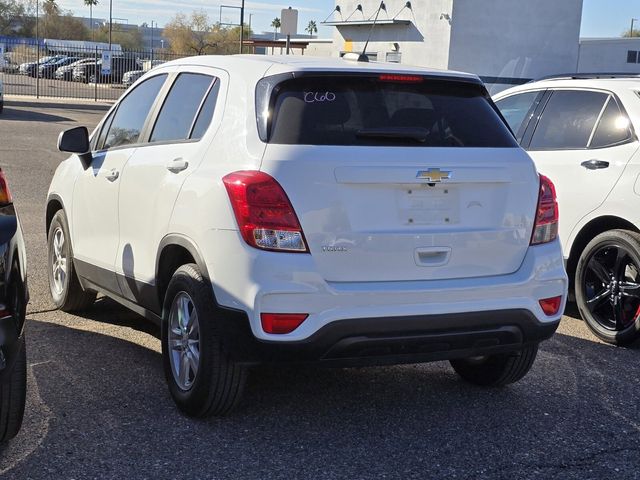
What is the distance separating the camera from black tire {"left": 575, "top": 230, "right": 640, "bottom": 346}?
19.2 feet

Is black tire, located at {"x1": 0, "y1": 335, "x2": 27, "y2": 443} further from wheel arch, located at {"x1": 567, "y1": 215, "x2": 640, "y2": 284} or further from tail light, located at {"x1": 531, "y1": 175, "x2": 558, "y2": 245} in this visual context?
wheel arch, located at {"x1": 567, "y1": 215, "x2": 640, "y2": 284}

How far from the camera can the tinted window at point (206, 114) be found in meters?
4.49

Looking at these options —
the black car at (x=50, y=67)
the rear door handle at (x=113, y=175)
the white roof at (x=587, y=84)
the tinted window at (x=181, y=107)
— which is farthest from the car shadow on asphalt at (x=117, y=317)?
the black car at (x=50, y=67)

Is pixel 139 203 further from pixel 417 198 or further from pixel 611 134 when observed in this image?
pixel 611 134

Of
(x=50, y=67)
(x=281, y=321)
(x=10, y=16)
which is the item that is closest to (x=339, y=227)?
(x=281, y=321)

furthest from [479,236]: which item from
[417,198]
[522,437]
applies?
[522,437]

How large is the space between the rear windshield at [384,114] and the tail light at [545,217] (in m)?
0.28

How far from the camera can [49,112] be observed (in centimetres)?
2878

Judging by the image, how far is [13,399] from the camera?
3768 millimetres

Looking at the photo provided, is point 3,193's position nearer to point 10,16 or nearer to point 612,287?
point 612,287

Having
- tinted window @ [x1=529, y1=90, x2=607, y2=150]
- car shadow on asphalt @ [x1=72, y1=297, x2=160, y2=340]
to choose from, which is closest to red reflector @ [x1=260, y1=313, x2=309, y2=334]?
car shadow on asphalt @ [x1=72, y1=297, x2=160, y2=340]

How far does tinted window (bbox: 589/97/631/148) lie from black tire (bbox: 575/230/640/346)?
25.3 inches

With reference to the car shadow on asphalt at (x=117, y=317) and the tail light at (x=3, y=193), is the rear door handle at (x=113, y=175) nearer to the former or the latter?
the car shadow on asphalt at (x=117, y=317)

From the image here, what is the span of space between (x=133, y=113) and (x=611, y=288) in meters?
3.37
